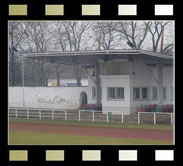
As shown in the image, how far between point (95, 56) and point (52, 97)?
301 inches

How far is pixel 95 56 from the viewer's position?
102 feet

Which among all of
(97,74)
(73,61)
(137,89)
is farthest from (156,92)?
(73,61)

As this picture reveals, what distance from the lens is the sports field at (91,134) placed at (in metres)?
18.4

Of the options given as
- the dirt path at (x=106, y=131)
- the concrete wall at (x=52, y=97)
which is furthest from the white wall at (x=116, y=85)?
the dirt path at (x=106, y=131)

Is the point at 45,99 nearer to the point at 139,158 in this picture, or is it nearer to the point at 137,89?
the point at 137,89

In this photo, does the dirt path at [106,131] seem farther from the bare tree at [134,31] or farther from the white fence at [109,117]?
the bare tree at [134,31]

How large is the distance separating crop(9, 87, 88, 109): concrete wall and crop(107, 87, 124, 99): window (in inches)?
198

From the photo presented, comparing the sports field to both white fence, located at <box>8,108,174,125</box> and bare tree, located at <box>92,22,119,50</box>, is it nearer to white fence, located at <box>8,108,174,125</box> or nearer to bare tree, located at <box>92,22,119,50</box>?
white fence, located at <box>8,108,174,125</box>

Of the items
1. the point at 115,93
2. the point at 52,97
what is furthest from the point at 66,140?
the point at 52,97

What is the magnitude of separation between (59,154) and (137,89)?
22012 millimetres

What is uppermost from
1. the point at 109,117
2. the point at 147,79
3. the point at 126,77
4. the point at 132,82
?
the point at 126,77

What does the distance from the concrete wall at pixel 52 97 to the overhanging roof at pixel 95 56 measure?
2.98 metres

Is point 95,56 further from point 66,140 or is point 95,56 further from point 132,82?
point 66,140

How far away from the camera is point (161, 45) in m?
40.1
